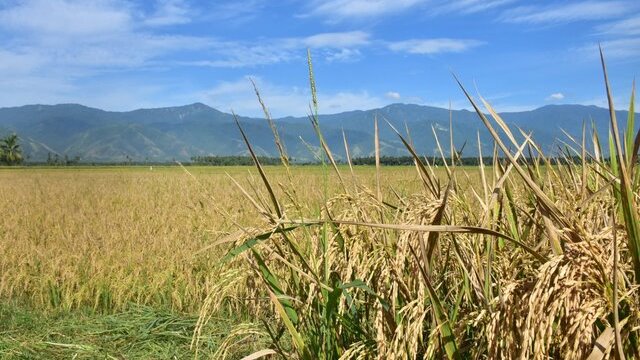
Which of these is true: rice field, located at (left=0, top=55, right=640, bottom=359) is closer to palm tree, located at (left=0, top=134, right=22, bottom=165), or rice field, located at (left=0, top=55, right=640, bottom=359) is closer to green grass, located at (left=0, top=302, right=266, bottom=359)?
green grass, located at (left=0, top=302, right=266, bottom=359)

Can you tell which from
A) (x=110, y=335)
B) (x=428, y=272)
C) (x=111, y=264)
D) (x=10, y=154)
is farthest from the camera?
(x=10, y=154)

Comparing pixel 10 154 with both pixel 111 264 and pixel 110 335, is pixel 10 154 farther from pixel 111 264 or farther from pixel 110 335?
pixel 110 335

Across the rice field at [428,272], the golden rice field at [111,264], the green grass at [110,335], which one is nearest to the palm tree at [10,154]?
the golden rice field at [111,264]

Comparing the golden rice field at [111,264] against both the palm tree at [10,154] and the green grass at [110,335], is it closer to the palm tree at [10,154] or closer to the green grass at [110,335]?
the green grass at [110,335]

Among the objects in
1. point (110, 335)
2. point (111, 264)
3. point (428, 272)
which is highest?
point (428, 272)

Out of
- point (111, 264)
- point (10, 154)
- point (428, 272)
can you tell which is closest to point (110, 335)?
point (111, 264)

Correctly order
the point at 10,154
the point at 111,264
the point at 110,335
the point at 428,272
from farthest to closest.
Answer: the point at 10,154 → the point at 111,264 → the point at 110,335 → the point at 428,272

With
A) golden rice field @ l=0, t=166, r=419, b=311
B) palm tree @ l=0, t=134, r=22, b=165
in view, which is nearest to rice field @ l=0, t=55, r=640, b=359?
golden rice field @ l=0, t=166, r=419, b=311

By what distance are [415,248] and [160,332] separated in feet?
12.0

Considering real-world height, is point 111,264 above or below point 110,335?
above

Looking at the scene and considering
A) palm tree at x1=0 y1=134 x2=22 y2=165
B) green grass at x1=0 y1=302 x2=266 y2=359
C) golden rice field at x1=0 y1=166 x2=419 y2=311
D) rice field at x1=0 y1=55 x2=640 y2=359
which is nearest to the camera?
rice field at x1=0 y1=55 x2=640 y2=359

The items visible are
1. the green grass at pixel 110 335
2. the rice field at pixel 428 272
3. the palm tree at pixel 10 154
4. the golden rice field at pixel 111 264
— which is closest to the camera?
the rice field at pixel 428 272

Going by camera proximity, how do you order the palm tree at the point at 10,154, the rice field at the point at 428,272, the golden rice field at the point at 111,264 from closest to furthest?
1. the rice field at the point at 428,272
2. the golden rice field at the point at 111,264
3. the palm tree at the point at 10,154

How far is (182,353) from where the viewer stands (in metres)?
4.75
